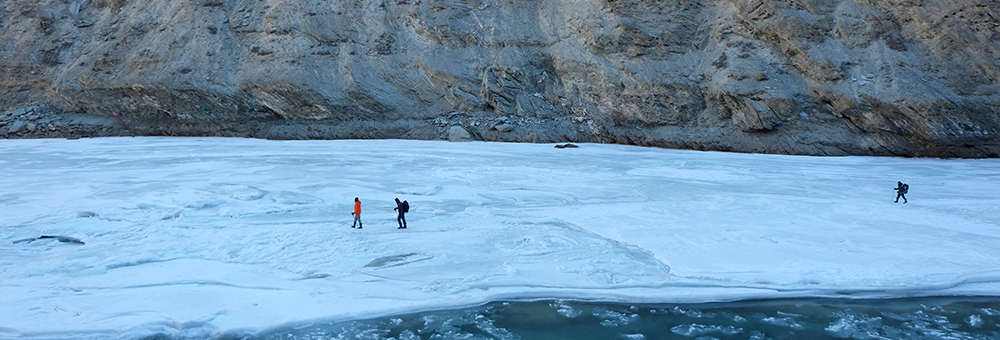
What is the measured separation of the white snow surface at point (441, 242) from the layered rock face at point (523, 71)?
6888 millimetres

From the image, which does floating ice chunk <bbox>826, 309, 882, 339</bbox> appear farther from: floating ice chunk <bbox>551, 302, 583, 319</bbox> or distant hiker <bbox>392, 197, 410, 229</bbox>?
distant hiker <bbox>392, 197, 410, 229</bbox>

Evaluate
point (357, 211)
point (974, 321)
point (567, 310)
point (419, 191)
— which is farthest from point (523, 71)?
point (974, 321)

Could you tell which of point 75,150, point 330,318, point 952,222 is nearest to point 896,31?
point 952,222

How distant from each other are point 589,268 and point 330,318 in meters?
3.12

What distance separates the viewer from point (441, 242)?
8.81m

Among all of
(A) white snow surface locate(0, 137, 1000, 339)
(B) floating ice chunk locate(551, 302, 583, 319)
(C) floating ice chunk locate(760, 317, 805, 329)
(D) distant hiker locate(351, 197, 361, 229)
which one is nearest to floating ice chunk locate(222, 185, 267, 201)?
(A) white snow surface locate(0, 137, 1000, 339)

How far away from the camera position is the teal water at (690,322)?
601cm

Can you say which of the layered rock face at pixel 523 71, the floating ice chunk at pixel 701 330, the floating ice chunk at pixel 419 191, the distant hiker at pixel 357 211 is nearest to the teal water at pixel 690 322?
the floating ice chunk at pixel 701 330

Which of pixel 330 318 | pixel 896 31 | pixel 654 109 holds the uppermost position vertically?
pixel 896 31

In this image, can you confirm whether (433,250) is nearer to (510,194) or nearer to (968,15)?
(510,194)

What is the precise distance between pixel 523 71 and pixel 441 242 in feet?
66.0

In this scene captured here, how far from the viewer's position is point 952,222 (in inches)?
406

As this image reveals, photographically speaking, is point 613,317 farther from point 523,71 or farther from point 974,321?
point 523,71

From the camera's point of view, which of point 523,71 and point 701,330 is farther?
point 523,71
